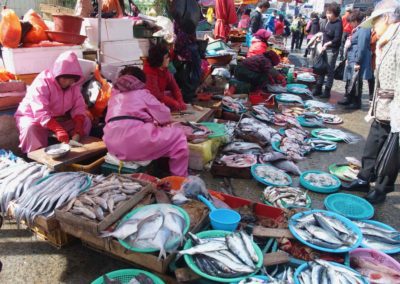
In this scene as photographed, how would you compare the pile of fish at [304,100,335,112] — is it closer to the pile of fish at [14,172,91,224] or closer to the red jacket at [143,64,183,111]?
the red jacket at [143,64,183,111]

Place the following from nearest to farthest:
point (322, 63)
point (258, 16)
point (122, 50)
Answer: point (122, 50), point (322, 63), point (258, 16)

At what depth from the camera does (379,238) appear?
3184 millimetres

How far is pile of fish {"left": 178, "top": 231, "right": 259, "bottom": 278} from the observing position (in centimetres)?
239

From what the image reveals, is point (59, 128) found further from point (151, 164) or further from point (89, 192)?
point (89, 192)

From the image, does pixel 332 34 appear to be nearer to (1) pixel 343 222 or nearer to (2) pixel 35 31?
(1) pixel 343 222

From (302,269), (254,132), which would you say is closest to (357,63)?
(254,132)

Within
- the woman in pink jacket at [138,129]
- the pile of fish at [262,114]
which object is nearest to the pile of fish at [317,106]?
the pile of fish at [262,114]

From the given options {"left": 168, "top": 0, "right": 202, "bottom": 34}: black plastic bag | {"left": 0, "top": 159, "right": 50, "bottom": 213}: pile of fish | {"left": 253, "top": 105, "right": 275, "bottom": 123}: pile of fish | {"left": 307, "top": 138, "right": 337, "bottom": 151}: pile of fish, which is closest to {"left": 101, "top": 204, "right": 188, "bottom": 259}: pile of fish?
{"left": 0, "top": 159, "right": 50, "bottom": 213}: pile of fish

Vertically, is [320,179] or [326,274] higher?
[326,274]

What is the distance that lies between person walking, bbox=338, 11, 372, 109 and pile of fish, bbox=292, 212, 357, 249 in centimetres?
506

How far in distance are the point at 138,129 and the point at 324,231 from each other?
7.67ft

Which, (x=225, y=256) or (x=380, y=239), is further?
(x=380, y=239)

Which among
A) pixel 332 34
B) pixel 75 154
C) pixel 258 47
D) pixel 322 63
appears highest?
pixel 332 34

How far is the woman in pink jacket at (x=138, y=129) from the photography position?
390 centimetres
